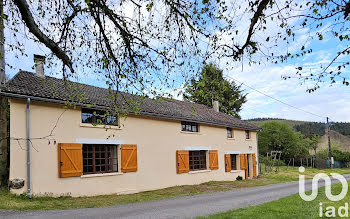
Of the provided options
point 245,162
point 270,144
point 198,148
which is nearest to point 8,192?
point 198,148

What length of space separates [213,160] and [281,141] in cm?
1971

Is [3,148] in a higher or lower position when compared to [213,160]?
higher

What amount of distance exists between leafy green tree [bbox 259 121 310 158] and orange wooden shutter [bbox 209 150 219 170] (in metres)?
18.7

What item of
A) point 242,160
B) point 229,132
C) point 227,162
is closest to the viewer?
point 227,162

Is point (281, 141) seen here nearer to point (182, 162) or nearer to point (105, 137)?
point (182, 162)

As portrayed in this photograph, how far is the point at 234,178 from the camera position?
71.1ft

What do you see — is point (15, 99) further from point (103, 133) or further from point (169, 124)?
point (169, 124)

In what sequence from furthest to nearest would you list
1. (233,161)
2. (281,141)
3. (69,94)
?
(281,141) < (233,161) < (69,94)

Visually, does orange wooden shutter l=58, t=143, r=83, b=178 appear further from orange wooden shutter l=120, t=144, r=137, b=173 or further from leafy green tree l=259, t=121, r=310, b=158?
leafy green tree l=259, t=121, r=310, b=158

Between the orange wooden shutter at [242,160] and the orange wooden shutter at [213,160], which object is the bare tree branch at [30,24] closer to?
the orange wooden shutter at [213,160]

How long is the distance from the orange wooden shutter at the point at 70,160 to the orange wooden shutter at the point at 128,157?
2.12 metres

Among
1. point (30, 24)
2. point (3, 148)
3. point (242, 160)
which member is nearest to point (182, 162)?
point (242, 160)

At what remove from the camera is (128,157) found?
13992 mm

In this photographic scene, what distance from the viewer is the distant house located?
10789 millimetres
